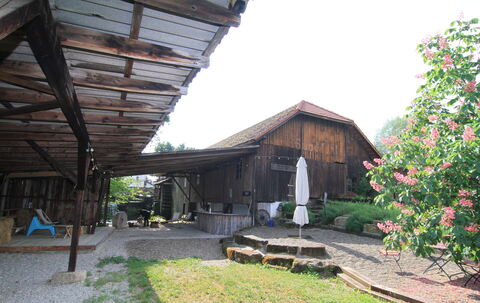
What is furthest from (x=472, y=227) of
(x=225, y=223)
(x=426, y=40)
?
(x=225, y=223)

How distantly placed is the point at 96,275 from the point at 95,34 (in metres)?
4.91

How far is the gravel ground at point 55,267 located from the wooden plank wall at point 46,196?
3233mm

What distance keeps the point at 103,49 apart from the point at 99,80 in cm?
88

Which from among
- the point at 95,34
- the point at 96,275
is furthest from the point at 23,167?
the point at 95,34

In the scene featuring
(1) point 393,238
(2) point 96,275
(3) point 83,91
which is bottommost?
(2) point 96,275

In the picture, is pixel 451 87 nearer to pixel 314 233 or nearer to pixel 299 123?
pixel 314 233

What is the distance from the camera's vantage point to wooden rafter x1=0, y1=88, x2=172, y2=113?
12.9ft

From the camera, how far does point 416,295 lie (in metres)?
4.55

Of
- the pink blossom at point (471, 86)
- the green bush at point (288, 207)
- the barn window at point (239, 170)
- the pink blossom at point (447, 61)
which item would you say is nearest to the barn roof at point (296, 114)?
the barn window at point (239, 170)

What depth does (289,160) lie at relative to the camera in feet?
48.6

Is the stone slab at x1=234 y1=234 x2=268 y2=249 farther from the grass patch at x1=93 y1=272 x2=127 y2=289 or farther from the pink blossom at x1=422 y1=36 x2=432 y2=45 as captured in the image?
the pink blossom at x1=422 y1=36 x2=432 y2=45

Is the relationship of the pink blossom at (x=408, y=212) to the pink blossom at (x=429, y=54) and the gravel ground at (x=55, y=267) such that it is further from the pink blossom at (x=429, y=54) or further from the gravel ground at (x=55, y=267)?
the gravel ground at (x=55, y=267)

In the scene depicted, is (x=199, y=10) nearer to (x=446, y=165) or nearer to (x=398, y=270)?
(x=446, y=165)

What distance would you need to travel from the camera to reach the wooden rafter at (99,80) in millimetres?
3131
